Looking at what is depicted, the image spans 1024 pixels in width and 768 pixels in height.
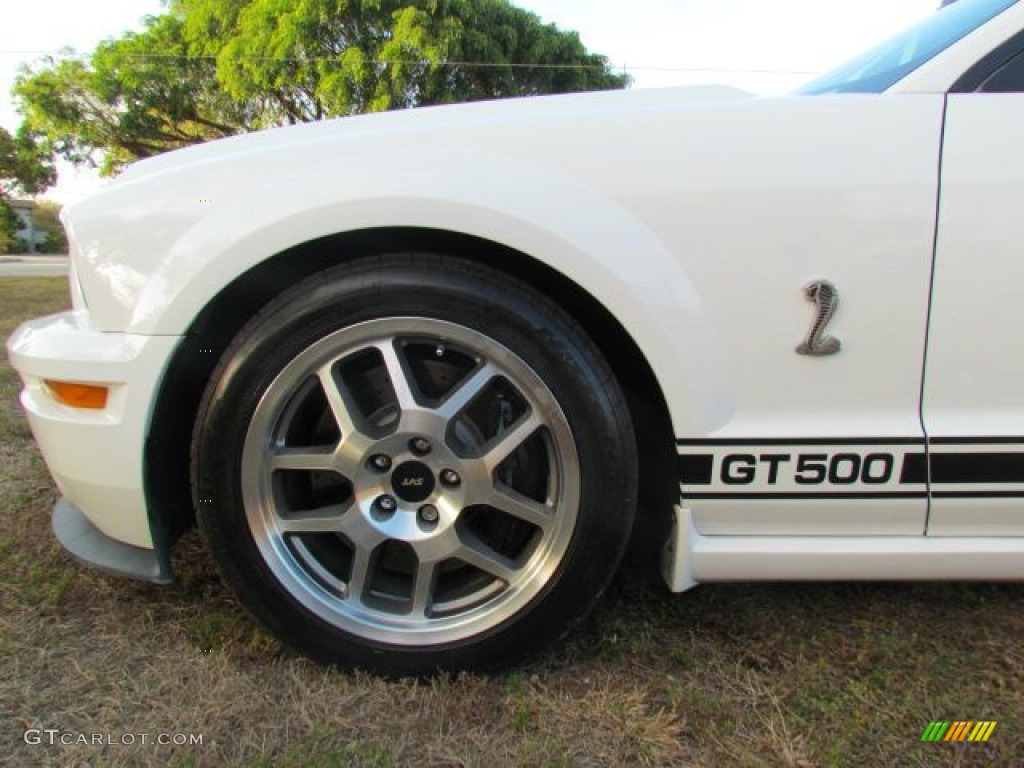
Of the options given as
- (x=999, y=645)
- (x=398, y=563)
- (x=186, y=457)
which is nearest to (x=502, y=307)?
(x=398, y=563)

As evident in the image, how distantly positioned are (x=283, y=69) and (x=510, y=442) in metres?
20.7

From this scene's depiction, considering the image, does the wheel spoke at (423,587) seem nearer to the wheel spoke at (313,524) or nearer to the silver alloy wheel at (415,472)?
the silver alloy wheel at (415,472)

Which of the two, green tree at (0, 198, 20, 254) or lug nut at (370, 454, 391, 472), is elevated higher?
lug nut at (370, 454, 391, 472)

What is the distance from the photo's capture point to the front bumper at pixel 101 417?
1500 millimetres

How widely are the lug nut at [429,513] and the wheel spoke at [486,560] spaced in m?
0.09

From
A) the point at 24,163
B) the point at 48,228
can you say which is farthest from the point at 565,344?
the point at 48,228

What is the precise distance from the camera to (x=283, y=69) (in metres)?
19.1

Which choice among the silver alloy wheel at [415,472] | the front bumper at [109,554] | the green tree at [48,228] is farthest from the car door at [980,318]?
the green tree at [48,228]

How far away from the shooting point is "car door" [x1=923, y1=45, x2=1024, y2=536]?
4.48 feet

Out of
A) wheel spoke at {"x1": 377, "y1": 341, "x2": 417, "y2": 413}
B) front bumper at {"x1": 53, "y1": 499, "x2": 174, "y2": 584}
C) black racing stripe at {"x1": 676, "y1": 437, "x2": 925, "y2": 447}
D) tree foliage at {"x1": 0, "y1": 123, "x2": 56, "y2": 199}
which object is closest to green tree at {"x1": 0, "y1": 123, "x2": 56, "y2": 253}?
tree foliage at {"x1": 0, "y1": 123, "x2": 56, "y2": 199}

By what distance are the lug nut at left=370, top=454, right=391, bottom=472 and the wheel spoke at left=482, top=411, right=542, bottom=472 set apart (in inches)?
8.4

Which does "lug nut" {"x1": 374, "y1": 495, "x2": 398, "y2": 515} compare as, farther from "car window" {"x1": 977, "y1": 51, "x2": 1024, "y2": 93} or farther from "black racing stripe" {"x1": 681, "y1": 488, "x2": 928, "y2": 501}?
"car window" {"x1": 977, "y1": 51, "x2": 1024, "y2": 93}

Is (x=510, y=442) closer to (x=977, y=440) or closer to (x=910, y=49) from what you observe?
(x=977, y=440)

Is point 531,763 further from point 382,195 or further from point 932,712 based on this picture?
point 382,195
